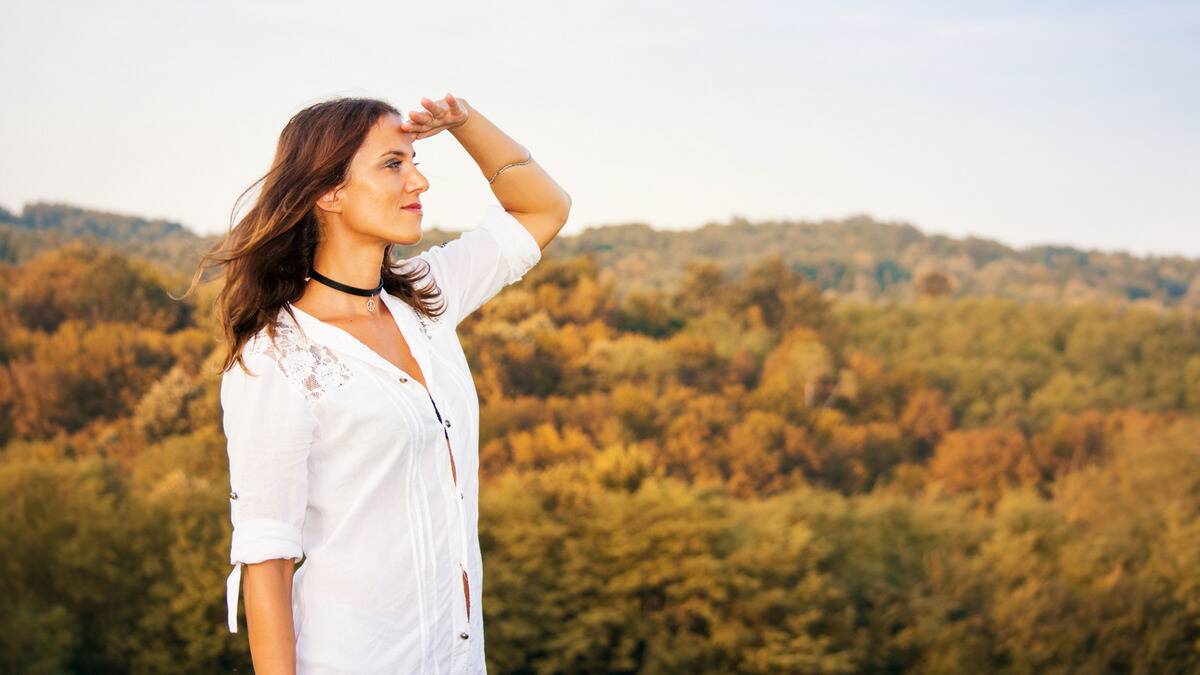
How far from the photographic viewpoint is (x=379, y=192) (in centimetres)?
168

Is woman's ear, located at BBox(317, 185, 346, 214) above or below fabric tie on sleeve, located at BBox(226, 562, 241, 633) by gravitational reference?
above

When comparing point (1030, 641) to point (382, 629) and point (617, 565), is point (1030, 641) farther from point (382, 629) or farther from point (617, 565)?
point (382, 629)

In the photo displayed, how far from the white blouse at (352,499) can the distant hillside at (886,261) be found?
44302 mm

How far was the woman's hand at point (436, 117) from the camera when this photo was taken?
1.73m

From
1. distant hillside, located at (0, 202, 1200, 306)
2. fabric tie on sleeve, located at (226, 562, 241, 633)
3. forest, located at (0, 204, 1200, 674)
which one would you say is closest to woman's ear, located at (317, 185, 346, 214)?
fabric tie on sleeve, located at (226, 562, 241, 633)

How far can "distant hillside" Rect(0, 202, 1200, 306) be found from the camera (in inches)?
2042

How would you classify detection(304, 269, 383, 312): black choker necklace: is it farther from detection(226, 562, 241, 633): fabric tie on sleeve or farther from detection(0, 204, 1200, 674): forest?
detection(0, 204, 1200, 674): forest

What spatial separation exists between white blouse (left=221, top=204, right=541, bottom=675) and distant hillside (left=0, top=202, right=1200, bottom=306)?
44.3 metres

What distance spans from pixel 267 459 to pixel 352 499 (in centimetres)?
12

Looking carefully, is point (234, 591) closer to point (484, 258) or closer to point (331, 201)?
point (331, 201)

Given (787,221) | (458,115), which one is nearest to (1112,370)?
(787,221)

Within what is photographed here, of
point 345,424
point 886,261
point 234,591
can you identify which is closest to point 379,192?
point 345,424

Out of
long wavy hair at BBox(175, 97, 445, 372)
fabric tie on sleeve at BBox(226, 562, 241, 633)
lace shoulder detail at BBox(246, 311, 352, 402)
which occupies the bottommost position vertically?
fabric tie on sleeve at BBox(226, 562, 241, 633)

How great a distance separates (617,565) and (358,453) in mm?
22198
